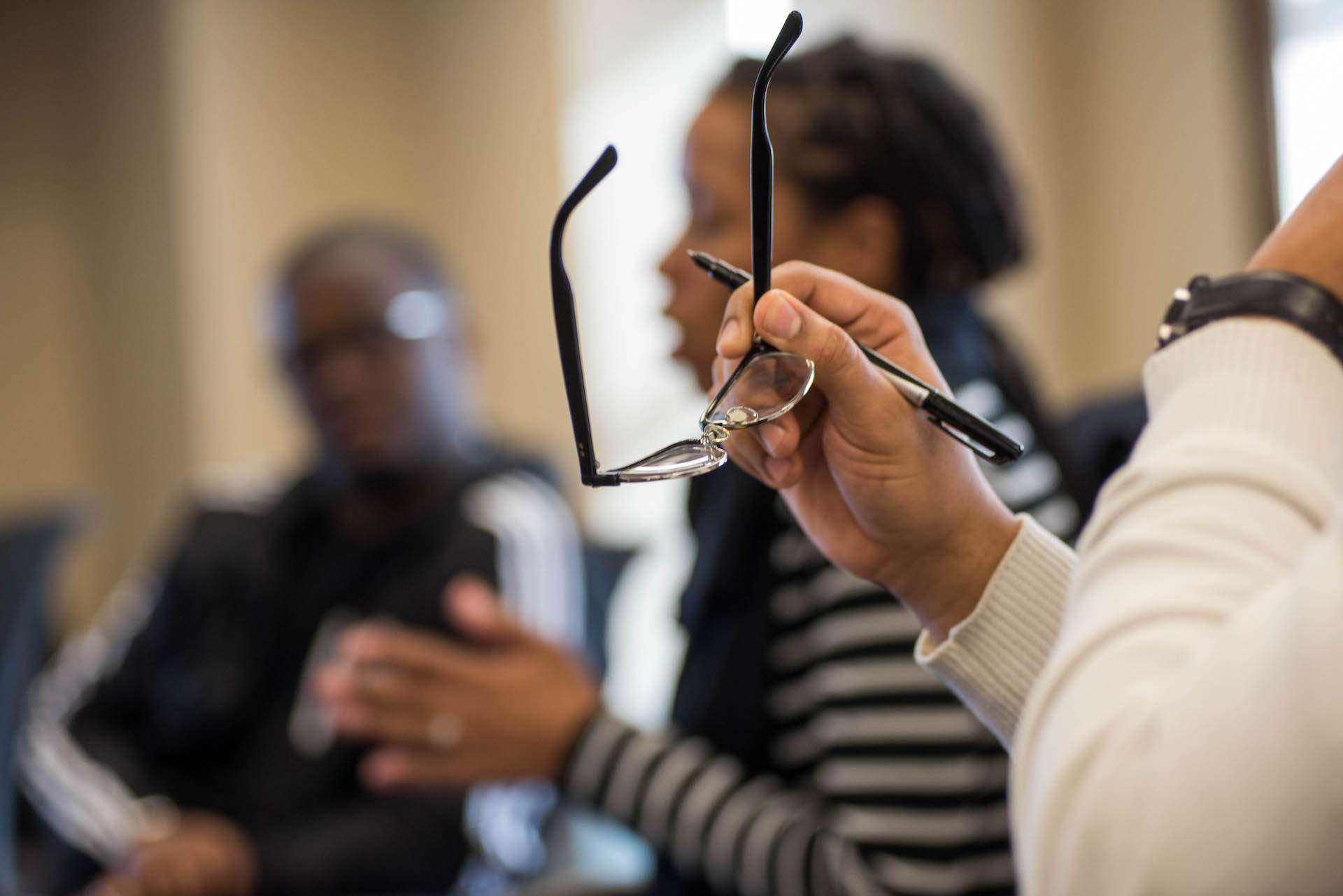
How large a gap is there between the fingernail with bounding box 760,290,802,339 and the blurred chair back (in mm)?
1393

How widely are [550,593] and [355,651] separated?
602 mm

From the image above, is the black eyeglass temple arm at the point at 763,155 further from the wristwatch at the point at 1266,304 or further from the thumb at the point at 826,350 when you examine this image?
the wristwatch at the point at 1266,304

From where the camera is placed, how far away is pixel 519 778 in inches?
39.0

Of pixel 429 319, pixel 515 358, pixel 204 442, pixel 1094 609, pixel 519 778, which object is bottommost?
pixel 204 442

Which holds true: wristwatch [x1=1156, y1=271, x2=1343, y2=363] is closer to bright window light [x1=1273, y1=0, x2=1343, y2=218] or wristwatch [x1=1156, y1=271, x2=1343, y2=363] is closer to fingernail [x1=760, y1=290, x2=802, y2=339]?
fingernail [x1=760, y1=290, x2=802, y2=339]

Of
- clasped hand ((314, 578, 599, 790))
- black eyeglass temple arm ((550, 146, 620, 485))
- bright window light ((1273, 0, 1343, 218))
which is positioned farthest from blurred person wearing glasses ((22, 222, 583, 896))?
bright window light ((1273, 0, 1343, 218))

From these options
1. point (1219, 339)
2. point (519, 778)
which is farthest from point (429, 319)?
point (1219, 339)

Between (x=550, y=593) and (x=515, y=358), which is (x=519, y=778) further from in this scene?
(x=515, y=358)

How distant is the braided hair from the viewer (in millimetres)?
948

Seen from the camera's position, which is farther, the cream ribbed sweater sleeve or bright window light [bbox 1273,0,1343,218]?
bright window light [bbox 1273,0,1343,218]

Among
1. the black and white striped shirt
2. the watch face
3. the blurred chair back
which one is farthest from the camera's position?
the blurred chair back

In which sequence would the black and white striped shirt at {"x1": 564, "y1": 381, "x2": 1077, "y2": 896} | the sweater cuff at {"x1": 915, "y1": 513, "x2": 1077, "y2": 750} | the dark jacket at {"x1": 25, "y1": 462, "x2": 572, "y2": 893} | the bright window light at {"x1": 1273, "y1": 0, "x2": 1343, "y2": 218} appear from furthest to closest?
the bright window light at {"x1": 1273, "y1": 0, "x2": 1343, "y2": 218} < the dark jacket at {"x1": 25, "y1": 462, "x2": 572, "y2": 893} < the black and white striped shirt at {"x1": 564, "y1": 381, "x2": 1077, "y2": 896} < the sweater cuff at {"x1": 915, "y1": 513, "x2": 1077, "y2": 750}

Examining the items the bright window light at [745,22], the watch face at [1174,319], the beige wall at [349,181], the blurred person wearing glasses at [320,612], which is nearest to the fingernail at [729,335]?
the watch face at [1174,319]

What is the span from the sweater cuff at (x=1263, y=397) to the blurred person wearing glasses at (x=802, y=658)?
45 cm
